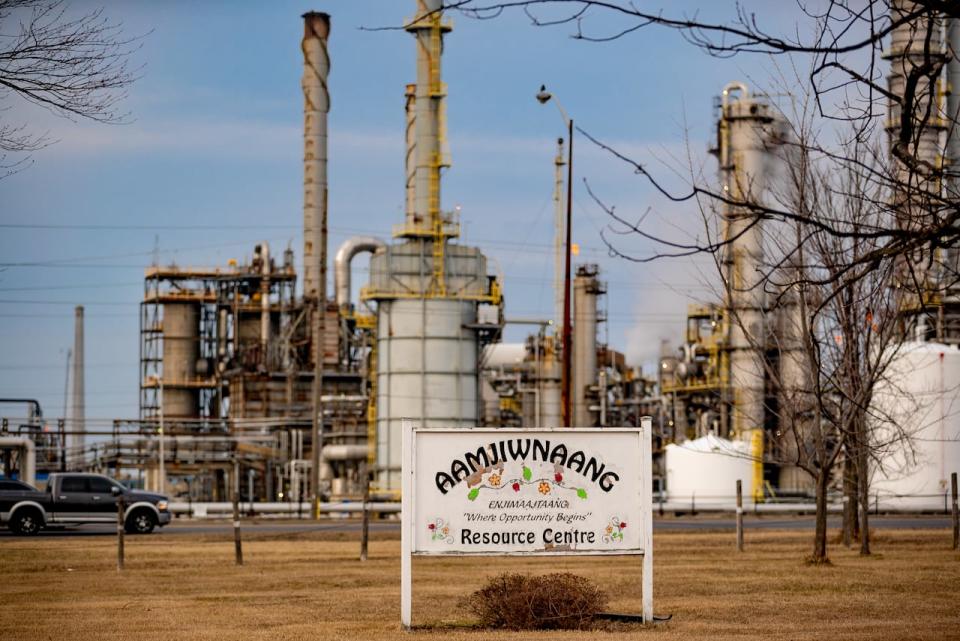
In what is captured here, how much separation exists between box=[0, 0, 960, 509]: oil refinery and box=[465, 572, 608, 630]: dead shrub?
29.2 meters

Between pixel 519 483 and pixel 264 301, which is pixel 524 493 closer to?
pixel 519 483

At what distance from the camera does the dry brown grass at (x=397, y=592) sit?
47.6 feet

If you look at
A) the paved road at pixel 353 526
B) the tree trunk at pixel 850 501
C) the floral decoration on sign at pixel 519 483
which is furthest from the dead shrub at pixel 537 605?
the paved road at pixel 353 526

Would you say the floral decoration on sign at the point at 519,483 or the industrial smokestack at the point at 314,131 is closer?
the floral decoration on sign at the point at 519,483

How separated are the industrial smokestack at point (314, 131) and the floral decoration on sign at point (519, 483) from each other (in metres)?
65.5

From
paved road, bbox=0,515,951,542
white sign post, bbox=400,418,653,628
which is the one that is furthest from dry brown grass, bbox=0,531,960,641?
paved road, bbox=0,515,951,542

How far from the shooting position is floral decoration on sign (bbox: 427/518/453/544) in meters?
14.4

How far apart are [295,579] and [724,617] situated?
28.1 ft

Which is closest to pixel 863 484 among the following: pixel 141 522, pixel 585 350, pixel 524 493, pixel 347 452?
pixel 524 493

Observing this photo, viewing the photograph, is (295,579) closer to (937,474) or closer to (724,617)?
(724,617)

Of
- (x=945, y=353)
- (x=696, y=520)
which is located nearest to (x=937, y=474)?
(x=945, y=353)

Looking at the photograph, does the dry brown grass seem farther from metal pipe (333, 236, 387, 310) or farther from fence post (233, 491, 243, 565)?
metal pipe (333, 236, 387, 310)

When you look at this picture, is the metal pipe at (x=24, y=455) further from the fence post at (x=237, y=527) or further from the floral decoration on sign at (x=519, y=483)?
the floral decoration on sign at (x=519, y=483)

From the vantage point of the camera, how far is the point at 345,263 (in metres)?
87.1
